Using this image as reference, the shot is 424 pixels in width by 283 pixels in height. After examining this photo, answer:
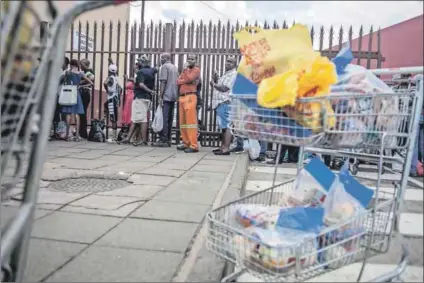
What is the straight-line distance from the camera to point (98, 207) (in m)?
3.56

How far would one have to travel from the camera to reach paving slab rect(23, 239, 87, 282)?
2.28 m

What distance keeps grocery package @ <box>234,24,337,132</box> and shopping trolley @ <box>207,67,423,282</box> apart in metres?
0.03

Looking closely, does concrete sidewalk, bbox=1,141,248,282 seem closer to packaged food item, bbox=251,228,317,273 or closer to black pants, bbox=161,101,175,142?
packaged food item, bbox=251,228,317,273

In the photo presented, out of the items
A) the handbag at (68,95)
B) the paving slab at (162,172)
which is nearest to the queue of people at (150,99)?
the handbag at (68,95)

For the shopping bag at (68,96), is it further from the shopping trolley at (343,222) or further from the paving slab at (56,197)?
the shopping trolley at (343,222)

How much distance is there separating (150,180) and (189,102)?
2.77 meters

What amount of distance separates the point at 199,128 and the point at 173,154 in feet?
4.44

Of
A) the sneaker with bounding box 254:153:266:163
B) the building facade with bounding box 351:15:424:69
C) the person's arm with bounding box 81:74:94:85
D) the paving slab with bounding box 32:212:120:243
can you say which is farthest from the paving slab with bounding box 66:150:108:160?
the building facade with bounding box 351:15:424:69

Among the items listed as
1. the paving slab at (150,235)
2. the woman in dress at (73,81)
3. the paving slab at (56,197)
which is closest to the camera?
the paving slab at (150,235)

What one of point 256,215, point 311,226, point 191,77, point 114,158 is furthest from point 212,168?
point 311,226

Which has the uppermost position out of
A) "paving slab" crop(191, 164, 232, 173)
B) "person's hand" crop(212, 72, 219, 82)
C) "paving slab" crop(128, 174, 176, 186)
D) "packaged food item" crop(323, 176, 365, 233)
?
"person's hand" crop(212, 72, 219, 82)

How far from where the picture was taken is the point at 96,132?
866cm

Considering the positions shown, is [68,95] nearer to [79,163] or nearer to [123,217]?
[79,163]

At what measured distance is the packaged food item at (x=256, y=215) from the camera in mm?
1944
